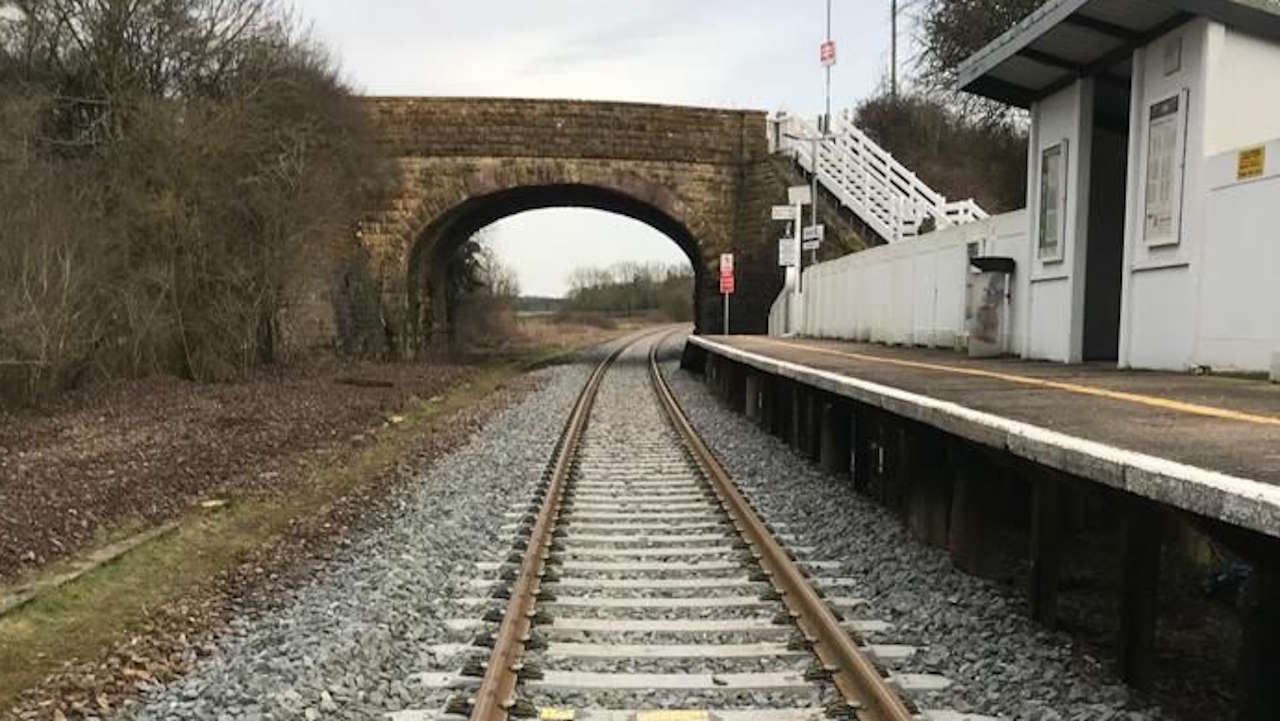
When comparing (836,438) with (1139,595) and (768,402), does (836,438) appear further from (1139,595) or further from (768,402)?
(1139,595)

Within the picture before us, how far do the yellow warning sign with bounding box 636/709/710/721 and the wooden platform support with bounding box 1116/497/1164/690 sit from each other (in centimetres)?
194

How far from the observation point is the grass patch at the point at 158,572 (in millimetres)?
5371

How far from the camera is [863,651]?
5.07m

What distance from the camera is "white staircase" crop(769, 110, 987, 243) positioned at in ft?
88.0

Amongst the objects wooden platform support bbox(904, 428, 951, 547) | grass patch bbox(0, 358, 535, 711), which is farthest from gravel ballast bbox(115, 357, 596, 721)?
wooden platform support bbox(904, 428, 951, 547)

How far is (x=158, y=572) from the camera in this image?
7035mm

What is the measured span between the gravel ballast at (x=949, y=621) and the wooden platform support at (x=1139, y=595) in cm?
14

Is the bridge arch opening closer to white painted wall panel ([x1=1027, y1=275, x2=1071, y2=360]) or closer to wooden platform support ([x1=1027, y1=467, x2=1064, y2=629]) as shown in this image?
white painted wall panel ([x1=1027, y1=275, x2=1071, y2=360])

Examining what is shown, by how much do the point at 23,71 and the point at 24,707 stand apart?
1925 cm

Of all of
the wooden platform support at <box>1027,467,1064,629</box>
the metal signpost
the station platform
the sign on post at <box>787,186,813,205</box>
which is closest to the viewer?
the station platform

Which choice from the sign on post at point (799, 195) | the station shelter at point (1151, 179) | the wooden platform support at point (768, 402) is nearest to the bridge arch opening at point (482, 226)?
the sign on post at point (799, 195)

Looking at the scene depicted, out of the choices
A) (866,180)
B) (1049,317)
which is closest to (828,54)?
(866,180)

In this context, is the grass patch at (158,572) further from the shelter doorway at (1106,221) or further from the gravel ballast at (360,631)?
the shelter doorway at (1106,221)

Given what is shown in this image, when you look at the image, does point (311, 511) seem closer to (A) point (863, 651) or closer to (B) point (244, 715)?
(B) point (244, 715)
